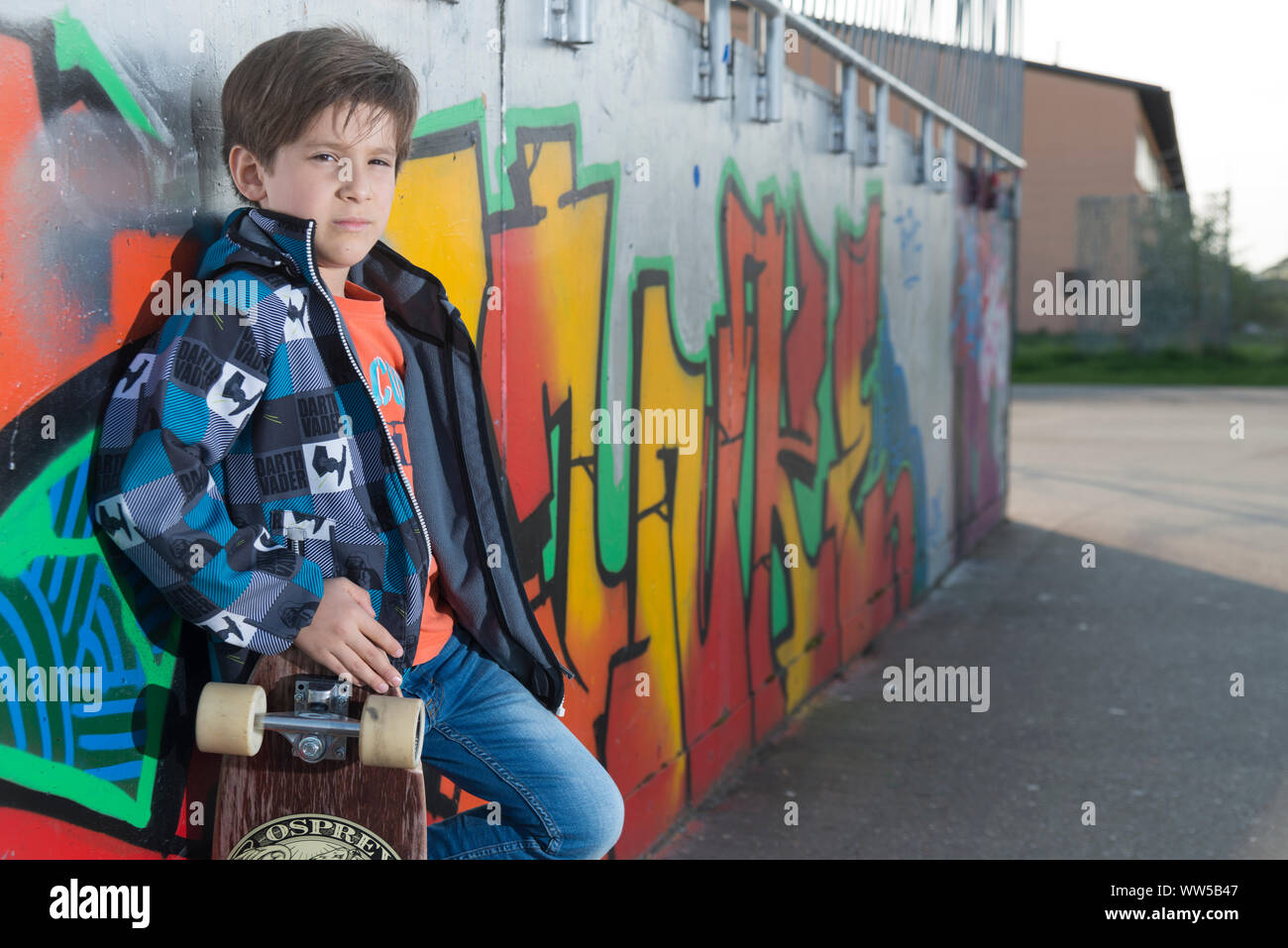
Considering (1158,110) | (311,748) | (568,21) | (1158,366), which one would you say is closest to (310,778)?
(311,748)

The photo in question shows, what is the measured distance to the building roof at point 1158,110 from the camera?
115 ft

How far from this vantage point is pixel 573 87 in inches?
132

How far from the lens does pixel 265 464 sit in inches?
75.6

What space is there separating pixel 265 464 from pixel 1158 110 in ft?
144

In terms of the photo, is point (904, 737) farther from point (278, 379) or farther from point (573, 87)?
point (278, 379)

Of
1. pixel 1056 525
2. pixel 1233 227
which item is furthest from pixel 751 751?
pixel 1233 227

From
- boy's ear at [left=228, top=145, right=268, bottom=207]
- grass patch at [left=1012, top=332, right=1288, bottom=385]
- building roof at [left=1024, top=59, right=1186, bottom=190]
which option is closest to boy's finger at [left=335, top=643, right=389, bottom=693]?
boy's ear at [left=228, top=145, right=268, bottom=207]

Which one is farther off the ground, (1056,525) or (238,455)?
(238,455)

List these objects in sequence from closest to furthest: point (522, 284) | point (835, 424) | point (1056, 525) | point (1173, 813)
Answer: point (522, 284) < point (1173, 813) < point (835, 424) < point (1056, 525)

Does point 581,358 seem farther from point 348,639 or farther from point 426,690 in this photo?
point 348,639

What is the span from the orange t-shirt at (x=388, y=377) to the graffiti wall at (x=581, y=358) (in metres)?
0.27

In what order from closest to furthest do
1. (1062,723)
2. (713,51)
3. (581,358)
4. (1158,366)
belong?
(581,358) → (713,51) → (1062,723) → (1158,366)
